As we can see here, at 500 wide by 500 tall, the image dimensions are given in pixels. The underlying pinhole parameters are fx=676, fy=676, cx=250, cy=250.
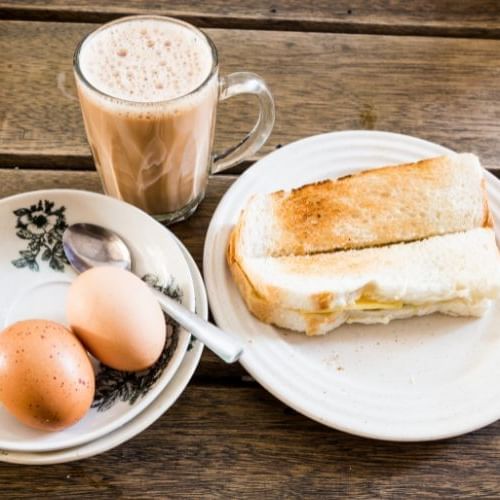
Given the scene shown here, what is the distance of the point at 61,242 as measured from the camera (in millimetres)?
1020

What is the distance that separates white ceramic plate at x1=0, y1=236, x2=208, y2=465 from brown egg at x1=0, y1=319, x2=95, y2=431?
3cm

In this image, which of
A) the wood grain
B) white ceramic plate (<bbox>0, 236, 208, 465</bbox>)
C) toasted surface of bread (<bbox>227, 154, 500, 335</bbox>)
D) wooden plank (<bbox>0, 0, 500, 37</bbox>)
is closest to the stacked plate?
white ceramic plate (<bbox>0, 236, 208, 465</bbox>)

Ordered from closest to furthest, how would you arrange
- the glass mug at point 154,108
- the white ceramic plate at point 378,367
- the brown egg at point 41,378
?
the brown egg at point 41,378, the white ceramic plate at point 378,367, the glass mug at point 154,108

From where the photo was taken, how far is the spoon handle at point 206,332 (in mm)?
853

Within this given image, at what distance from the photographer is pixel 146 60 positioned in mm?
1010

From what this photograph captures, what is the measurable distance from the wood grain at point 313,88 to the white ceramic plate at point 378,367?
29cm

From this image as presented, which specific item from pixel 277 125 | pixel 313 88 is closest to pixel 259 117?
pixel 277 125

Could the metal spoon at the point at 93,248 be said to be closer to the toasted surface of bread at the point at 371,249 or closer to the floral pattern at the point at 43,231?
the floral pattern at the point at 43,231

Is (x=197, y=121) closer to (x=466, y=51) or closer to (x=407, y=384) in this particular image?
(x=407, y=384)

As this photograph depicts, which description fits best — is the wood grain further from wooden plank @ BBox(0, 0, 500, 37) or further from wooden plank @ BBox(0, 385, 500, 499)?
wooden plank @ BBox(0, 385, 500, 499)

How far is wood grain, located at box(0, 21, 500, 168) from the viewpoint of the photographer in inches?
49.2

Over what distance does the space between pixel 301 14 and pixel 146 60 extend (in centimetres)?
61

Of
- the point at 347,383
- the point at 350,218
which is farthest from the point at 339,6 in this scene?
the point at 347,383

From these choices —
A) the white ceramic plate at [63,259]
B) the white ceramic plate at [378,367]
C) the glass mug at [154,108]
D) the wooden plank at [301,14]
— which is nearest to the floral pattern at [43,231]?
the white ceramic plate at [63,259]
